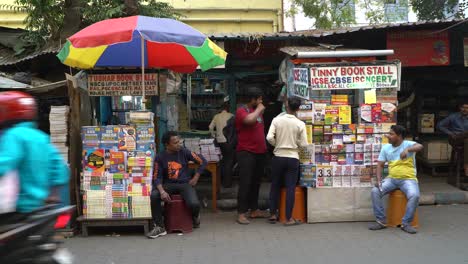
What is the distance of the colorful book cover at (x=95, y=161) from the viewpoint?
6.27 m

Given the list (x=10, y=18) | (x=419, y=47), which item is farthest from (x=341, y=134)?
(x=10, y=18)

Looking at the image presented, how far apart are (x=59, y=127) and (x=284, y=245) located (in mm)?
3210

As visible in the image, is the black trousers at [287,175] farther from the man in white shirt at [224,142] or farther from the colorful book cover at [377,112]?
the man in white shirt at [224,142]

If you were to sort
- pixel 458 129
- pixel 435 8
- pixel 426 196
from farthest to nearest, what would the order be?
pixel 435 8, pixel 458 129, pixel 426 196

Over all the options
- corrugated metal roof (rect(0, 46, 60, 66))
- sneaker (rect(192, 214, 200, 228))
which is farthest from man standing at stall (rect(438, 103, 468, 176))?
corrugated metal roof (rect(0, 46, 60, 66))

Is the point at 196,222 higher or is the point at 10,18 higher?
the point at 10,18

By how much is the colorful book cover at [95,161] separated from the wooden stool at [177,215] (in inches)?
37.8

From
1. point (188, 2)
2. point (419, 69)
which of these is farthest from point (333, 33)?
point (188, 2)

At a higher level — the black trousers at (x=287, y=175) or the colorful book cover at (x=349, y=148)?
the colorful book cover at (x=349, y=148)

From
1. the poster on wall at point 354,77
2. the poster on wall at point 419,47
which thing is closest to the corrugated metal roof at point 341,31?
the poster on wall at point 419,47

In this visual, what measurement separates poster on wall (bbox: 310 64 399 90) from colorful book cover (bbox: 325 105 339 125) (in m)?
0.30

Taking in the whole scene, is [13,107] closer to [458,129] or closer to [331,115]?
[331,115]

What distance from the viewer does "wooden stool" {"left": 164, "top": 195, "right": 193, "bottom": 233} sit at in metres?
6.36

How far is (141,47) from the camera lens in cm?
673
